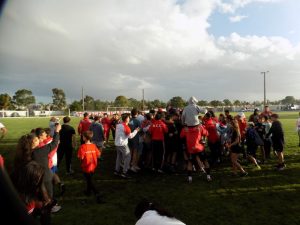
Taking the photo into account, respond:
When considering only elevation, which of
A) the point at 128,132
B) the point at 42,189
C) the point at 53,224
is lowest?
the point at 53,224

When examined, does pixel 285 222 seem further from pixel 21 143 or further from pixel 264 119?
pixel 264 119

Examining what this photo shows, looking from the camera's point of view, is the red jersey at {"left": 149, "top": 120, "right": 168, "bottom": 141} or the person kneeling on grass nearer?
the person kneeling on grass

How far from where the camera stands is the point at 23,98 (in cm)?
11844

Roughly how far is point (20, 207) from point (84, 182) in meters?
5.98

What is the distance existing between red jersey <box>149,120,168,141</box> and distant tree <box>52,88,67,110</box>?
11665 cm

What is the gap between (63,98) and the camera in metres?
121

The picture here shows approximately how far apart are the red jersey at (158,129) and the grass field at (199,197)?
1341 millimetres

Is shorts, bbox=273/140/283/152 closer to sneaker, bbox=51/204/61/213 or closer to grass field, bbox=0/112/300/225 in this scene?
grass field, bbox=0/112/300/225

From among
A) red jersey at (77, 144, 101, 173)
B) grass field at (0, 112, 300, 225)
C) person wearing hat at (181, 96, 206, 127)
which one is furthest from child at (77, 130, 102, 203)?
person wearing hat at (181, 96, 206, 127)

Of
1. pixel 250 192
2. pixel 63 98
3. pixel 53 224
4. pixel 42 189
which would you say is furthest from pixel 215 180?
pixel 63 98

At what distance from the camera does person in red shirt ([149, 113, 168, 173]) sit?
9516 millimetres

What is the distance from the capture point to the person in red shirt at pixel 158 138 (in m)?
9.52

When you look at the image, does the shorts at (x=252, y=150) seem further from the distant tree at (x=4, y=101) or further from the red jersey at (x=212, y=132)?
the distant tree at (x=4, y=101)

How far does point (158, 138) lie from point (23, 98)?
12239cm
